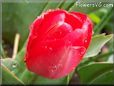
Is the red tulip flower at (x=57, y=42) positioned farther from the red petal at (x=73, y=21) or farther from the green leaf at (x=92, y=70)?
the green leaf at (x=92, y=70)

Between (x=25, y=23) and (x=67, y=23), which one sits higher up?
(x=67, y=23)

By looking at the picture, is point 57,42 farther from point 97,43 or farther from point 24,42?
point 24,42

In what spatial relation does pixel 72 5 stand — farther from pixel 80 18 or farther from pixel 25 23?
pixel 25 23

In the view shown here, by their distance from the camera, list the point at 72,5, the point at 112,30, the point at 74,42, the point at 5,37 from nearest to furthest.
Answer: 1. the point at 74,42
2. the point at 72,5
3. the point at 5,37
4. the point at 112,30

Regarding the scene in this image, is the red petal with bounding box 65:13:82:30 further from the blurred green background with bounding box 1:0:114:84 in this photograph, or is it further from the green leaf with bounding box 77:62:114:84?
the green leaf with bounding box 77:62:114:84

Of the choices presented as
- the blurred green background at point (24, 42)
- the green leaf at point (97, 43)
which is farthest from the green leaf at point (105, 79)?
the green leaf at point (97, 43)

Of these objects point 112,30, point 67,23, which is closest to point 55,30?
point 67,23

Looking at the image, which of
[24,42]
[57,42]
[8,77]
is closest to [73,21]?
[57,42]

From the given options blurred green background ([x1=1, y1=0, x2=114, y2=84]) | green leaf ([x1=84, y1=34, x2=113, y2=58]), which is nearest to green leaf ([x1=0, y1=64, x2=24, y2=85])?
blurred green background ([x1=1, y1=0, x2=114, y2=84])
